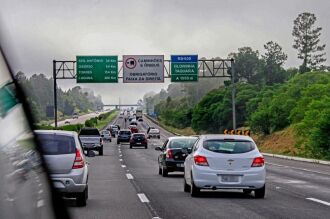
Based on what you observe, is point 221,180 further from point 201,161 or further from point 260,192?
point 260,192

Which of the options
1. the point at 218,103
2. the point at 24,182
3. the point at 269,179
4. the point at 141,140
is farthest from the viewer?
the point at 218,103

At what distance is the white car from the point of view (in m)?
18.8

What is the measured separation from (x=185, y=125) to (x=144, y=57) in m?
83.5

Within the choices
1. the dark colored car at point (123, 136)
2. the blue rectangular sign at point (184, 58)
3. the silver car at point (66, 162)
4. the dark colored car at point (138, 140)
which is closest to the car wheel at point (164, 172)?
the silver car at point (66, 162)

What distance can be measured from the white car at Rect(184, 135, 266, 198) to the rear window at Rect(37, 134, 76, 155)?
395cm

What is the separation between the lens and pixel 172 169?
27.7 meters

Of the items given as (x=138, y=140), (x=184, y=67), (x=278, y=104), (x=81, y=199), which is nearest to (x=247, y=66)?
(x=278, y=104)

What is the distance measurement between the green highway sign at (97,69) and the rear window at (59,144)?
1608 inches

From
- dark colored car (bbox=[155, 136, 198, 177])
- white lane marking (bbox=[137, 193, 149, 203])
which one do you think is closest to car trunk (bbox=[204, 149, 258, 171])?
white lane marking (bbox=[137, 193, 149, 203])

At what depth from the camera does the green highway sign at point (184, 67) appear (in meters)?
57.4

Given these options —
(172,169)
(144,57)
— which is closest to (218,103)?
(144,57)

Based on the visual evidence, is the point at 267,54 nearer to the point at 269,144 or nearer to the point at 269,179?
the point at 269,144

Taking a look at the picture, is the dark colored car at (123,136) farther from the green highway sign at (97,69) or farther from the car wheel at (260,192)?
the car wheel at (260,192)

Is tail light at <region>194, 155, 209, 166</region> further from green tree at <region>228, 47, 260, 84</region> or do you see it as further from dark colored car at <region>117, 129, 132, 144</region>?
green tree at <region>228, 47, 260, 84</region>
